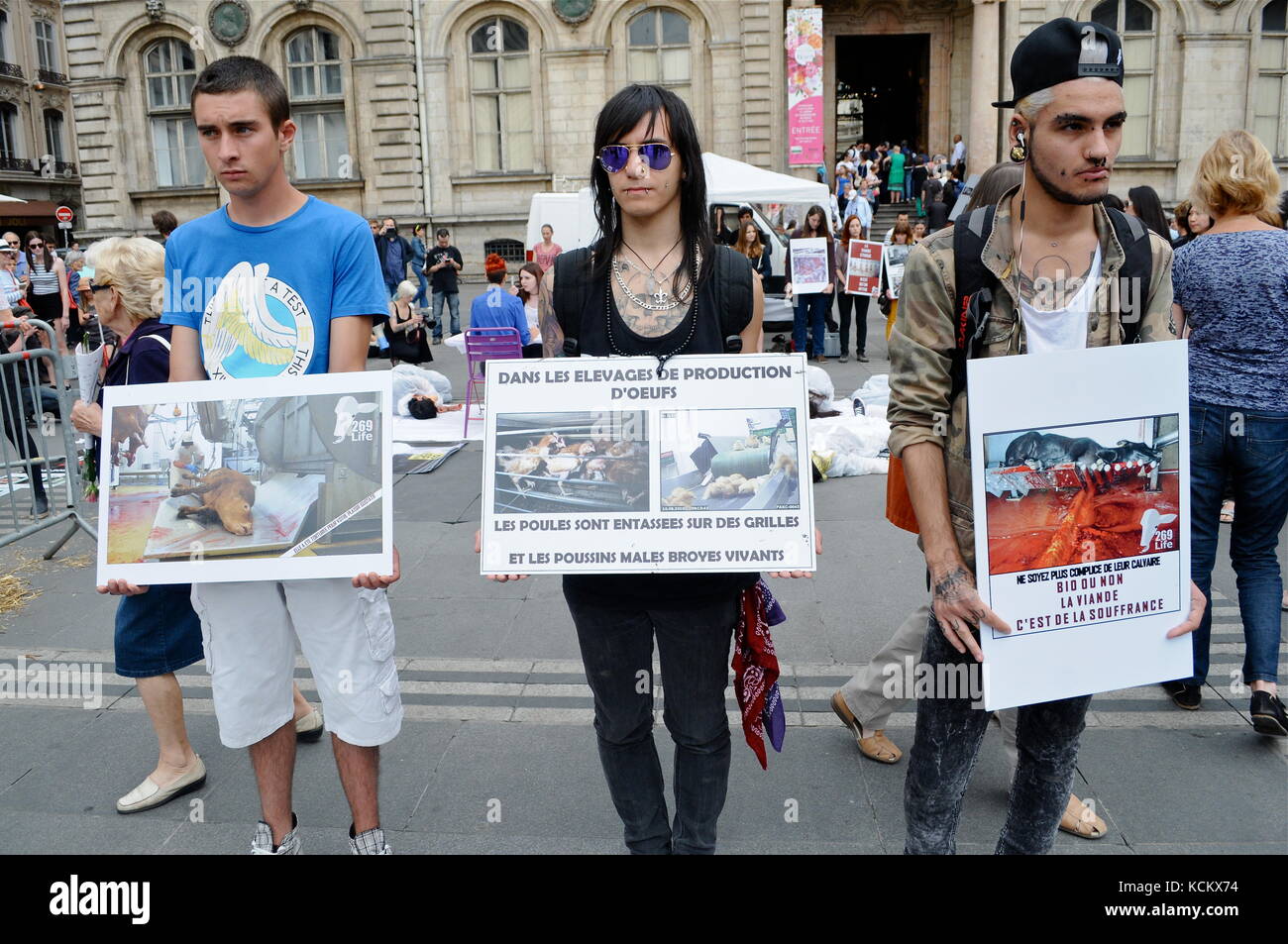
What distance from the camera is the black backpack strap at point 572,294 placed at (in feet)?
8.38

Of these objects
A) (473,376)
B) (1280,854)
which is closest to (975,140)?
(473,376)

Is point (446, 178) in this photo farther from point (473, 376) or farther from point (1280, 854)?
point (1280, 854)

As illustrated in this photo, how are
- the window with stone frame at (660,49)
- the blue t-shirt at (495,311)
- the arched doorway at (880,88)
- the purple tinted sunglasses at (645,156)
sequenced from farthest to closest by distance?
the arched doorway at (880,88)
the window with stone frame at (660,49)
the blue t-shirt at (495,311)
the purple tinted sunglasses at (645,156)

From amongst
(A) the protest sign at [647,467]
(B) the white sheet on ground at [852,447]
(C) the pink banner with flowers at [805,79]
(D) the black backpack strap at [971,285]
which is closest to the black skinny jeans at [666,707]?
A: (A) the protest sign at [647,467]

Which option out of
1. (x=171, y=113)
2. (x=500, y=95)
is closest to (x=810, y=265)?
(x=500, y=95)

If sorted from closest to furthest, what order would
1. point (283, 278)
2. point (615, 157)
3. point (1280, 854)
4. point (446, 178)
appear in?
point (615, 157)
point (283, 278)
point (1280, 854)
point (446, 178)

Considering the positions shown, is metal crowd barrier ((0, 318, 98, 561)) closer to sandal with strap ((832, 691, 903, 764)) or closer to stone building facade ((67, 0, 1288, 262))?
sandal with strap ((832, 691, 903, 764))

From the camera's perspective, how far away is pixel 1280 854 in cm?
301

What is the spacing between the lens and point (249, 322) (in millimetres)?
2742

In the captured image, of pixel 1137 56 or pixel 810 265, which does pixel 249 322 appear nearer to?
pixel 810 265

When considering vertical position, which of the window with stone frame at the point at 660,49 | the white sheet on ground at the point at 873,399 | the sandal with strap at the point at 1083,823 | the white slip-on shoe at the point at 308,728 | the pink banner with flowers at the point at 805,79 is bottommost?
the sandal with strap at the point at 1083,823

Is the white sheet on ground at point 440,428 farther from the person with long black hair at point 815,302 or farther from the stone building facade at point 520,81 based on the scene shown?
the stone building facade at point 520,81

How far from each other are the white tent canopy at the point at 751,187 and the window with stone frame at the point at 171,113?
17966mm

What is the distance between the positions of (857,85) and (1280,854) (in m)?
35.1
